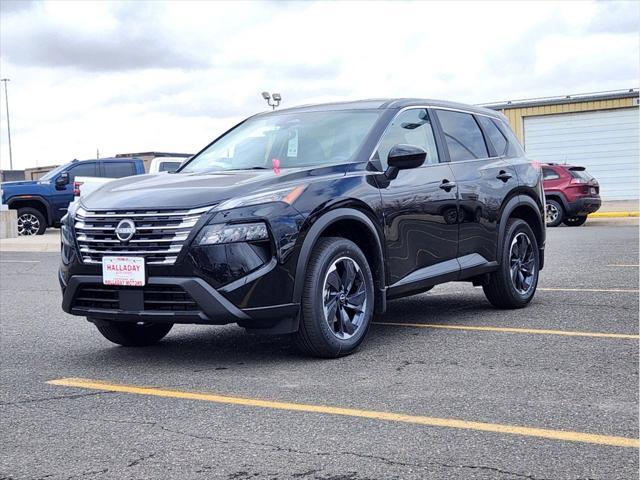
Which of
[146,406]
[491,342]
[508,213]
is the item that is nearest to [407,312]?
[508,213]

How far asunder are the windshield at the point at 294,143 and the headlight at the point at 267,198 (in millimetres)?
730

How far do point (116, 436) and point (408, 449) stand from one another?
1.39 m

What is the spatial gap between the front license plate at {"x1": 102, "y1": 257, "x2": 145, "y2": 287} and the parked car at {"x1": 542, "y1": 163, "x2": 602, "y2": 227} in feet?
58.5

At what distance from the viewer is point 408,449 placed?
13.4ft

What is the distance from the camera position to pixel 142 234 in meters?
5.82

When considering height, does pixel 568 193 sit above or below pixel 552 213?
above

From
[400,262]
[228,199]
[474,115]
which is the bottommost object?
[400,262]

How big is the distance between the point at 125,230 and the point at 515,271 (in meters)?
3.86

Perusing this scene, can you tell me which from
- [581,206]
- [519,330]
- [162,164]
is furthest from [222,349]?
[581,206]

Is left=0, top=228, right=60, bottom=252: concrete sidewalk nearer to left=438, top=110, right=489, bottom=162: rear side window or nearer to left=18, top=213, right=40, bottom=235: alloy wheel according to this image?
left=18, top=213, right=40, bottom=235: alloy wheel

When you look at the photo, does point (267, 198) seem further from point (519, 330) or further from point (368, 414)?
point (519, 330)

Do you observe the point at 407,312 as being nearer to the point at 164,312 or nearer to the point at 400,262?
the point at 400,262

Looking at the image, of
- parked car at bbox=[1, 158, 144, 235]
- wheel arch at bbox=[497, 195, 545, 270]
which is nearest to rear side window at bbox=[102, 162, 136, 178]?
parked car at bbox=[1, 158, 144, 235]

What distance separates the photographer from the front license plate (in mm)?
5777
